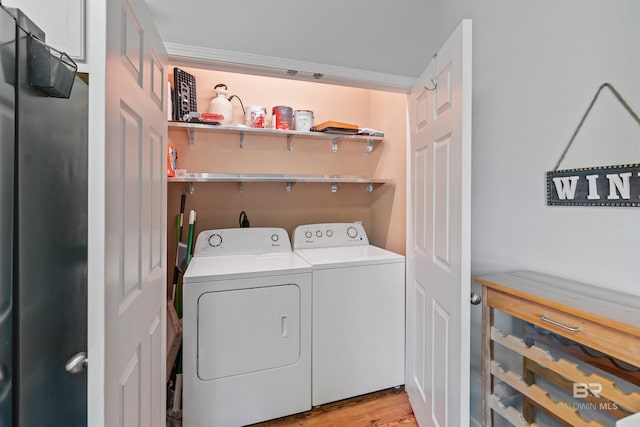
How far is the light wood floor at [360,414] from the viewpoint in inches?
64.2

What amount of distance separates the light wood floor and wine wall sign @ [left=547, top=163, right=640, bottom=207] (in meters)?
1.49

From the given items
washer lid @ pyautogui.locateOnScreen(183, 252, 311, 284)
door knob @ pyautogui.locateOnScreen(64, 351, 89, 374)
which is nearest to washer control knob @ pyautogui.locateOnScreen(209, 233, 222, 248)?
washer lid @ pyautogui.locateOnScreen(183, 252, 311, 284)

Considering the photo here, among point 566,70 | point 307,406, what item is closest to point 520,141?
point 566,70

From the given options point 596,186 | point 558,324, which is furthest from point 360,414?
point 596,186

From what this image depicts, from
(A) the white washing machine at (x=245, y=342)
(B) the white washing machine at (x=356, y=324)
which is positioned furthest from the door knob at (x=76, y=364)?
(B) the white washing machine at (x=356, y=324)

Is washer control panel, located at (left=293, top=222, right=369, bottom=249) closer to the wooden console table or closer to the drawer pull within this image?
the wooden console table

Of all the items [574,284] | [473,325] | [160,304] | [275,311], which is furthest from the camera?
[275,311]

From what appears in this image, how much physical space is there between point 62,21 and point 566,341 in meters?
2.11

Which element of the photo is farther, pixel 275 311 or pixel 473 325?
pixel 275 311

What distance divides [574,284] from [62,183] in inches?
71.1

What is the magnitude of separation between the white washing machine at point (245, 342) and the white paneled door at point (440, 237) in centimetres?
66

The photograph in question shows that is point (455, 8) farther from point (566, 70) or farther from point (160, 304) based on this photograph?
point (160, 304)

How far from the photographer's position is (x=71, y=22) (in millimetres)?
907

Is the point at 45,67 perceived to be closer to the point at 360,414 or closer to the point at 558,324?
the point at 558,324
